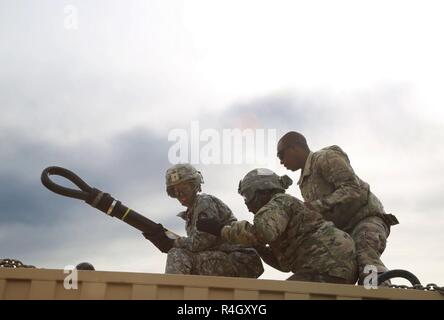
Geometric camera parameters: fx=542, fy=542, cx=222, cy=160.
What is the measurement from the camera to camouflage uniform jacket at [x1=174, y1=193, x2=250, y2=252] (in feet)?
Answer: 19.2

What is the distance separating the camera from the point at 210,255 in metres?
5.81

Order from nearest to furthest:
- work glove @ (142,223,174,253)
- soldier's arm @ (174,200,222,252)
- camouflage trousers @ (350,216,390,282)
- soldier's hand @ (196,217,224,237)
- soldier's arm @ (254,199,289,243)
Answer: soldier's arm @ (254,199,289,243) → camouflage trousers @ (350,216,390,282) → soldier's hand @ (196,217,224,237) → soldier's arm @ (174,200,222,252) → work glove @ (142,223,174,253)

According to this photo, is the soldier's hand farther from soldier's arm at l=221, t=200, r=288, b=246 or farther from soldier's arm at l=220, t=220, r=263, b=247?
soldier's arm at l=221, t=200, r=288, b=246

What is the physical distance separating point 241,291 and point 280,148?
2.68 m

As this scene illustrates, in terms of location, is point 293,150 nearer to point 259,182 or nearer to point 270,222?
point 259,182

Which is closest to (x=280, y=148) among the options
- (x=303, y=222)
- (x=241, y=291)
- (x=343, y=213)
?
(x=343, y=213)

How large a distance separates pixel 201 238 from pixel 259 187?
39.4 inches

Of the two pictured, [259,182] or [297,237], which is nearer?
[297,237]

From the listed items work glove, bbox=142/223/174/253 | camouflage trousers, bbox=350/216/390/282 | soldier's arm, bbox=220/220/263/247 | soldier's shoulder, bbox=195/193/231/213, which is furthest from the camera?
work glove, bbox=142/223/174/253

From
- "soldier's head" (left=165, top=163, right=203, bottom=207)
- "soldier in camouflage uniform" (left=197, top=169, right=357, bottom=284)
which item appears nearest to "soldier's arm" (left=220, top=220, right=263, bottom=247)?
"soldier in camouflage uniform" (left=197, top=169, right=357, bottom=284)

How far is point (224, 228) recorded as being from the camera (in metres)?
5.22

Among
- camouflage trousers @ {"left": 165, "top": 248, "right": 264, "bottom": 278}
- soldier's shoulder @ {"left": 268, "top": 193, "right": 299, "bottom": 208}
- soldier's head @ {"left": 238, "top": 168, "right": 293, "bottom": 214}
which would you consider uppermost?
soldier's head @ {"left": 238, "top": 168, "right": 293, "bottom": 214}

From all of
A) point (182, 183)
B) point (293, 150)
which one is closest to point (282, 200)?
point (293, 150)
